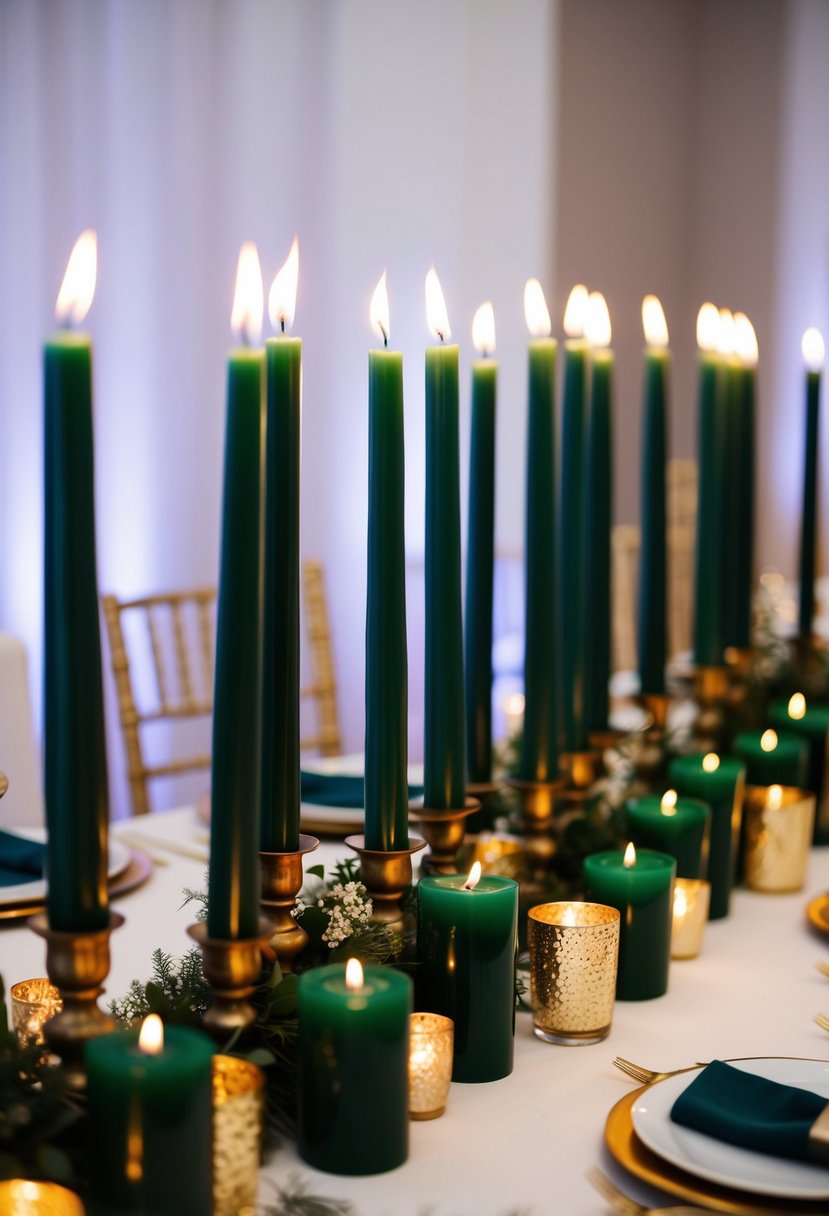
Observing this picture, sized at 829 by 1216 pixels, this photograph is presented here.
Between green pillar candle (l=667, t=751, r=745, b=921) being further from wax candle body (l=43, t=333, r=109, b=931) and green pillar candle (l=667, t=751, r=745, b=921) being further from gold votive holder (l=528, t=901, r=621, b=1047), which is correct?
wax candle body (l=43, t=333, r=109, b=931)

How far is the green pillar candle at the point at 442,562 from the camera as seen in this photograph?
0.81 meters

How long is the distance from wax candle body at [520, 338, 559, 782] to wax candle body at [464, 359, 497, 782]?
3cm

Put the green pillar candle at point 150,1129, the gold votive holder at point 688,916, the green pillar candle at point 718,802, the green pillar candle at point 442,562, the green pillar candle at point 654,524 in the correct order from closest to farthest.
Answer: the green pillar candle at point 150,1129 < the green pillar candle at point 442,562 < the gold votive holder at point 688,916 < the green pillar candle at point 718,802 < the green pillar candle at point 654,524

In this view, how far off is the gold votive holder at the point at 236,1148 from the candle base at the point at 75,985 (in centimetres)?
7

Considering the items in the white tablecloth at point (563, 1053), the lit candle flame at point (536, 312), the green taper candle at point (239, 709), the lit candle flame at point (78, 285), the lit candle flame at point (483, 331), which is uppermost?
the lit candle flame at point (536, 312)

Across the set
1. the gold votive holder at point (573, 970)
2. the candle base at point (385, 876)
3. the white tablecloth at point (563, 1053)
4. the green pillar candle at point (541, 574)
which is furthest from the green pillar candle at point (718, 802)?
the candle base at point (385, 876)

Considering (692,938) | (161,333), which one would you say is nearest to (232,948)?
(692,938)

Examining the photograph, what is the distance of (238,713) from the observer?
601 millimetres

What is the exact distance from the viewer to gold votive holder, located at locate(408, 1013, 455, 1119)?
2.22 ft

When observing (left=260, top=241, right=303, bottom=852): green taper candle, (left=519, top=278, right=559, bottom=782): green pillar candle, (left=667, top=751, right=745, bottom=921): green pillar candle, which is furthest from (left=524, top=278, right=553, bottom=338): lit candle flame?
(left=667, top=751, right=745, bottom=921): green pillar candle

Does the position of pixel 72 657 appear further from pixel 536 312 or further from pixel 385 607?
pixel 536 312

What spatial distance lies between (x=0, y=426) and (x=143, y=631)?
27.6 inches

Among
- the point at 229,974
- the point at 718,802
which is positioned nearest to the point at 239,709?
the point at 229,974

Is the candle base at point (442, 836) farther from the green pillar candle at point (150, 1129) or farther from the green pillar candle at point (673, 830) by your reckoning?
the green pillar candle at point (150, 1129)
